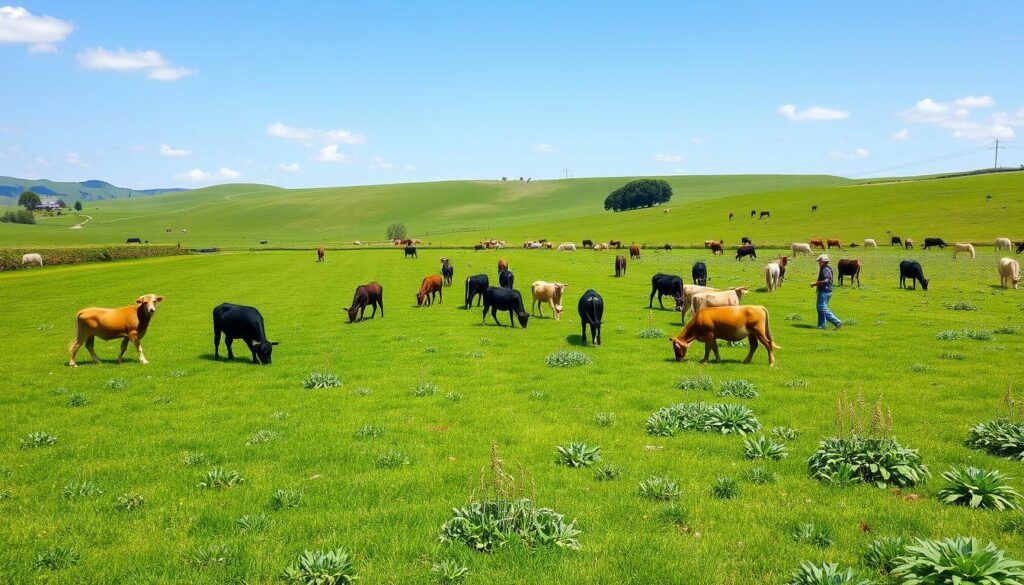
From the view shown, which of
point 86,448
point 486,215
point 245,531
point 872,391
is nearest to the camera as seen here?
point 245,531

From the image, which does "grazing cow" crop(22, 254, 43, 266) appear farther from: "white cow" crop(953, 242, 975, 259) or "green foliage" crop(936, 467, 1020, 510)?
"white cow" crop(953, 242, 975, 259)

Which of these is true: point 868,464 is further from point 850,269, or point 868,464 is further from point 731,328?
point 850,269

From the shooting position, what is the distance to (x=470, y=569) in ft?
20.0

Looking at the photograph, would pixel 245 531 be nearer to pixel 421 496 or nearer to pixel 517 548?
pixel 421 496

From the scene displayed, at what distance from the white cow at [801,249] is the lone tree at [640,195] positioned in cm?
9844

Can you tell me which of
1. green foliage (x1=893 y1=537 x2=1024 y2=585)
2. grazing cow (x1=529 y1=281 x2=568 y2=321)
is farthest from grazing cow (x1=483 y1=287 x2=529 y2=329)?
green foliage (x1=893 y1=537 x2=1024 y2=585)

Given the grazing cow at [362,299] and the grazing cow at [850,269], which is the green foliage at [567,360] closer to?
the grazing cow at [362,299]

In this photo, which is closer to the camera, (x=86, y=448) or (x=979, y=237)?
(x=86, y=448)

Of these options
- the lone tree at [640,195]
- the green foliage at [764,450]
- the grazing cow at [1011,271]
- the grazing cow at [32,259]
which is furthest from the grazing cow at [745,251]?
the lone tree at [640,195]

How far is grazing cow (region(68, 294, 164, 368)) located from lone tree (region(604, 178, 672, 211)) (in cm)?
16003

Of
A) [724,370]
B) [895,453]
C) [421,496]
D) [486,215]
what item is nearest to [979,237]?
[724,370]

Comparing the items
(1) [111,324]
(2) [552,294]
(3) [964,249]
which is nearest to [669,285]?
(2) [552,294]

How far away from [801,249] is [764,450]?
69.4 m

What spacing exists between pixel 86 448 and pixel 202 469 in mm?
2887
